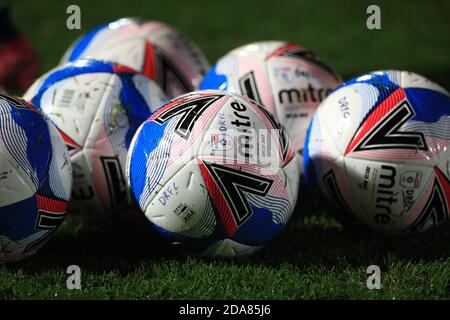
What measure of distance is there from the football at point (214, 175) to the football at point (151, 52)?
167 cm

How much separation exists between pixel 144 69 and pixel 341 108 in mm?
1999

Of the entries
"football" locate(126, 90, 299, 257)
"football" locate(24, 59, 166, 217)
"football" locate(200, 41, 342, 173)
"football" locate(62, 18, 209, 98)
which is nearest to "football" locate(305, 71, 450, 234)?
"football" locate(126, 90, 299, 257)

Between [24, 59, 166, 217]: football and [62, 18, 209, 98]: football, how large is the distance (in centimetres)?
91

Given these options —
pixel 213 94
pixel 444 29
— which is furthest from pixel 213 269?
pixel 444 29

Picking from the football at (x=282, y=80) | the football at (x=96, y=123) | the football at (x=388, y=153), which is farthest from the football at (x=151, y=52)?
the football at (x=388, y=153)

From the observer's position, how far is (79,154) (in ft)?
17.4

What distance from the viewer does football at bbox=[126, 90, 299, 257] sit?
182 inches

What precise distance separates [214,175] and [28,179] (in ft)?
3.79

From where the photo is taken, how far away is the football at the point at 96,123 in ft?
17.5

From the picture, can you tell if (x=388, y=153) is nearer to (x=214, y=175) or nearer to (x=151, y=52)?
(x=214, y=175)

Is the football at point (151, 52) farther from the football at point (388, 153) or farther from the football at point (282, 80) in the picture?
the football at point (388, 153)

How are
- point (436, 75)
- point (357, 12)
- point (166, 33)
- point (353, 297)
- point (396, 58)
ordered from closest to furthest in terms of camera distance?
point (353, 297) → point (166, 33) → point (436, 75) → point (396, 58) → point (357, 12)

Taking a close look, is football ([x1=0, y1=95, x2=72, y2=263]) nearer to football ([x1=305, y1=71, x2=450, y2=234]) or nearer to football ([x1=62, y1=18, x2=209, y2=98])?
football ([x1=62, y1=18, x2=209, y2=98])

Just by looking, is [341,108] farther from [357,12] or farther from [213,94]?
[357,12]
